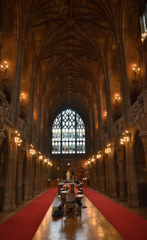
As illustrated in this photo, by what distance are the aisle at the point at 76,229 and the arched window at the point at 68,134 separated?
33.0 meters

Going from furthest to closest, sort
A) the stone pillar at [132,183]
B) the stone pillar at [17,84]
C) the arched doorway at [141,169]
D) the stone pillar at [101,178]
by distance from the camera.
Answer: the stone pillar at [101,178]
the stone pillar at [17,84]
the arched doorway at [141,169]
the stone pillar at [132,183]

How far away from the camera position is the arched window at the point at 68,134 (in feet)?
138

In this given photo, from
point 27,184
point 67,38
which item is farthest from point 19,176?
point 67,38

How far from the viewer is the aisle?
6340 millimetres

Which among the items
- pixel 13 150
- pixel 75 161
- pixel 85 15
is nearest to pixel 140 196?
pixel 13 150

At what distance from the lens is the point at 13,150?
12953 mm

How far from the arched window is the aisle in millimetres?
33011

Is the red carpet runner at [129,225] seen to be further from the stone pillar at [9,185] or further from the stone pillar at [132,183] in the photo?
the stone pillar at [9,185]

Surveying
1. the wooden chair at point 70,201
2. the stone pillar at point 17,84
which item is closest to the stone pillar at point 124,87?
the wooden chair at point 70,201

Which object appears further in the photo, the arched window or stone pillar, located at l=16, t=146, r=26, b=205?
the arched window

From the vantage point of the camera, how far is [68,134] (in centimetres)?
4284

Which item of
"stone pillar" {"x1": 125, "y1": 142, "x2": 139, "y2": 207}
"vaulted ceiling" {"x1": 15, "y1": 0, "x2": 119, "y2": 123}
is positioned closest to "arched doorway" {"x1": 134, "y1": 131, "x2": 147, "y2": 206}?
"stone pillar" {"x1": 125, "y1": 142, "x2": 139, "y2": 207}

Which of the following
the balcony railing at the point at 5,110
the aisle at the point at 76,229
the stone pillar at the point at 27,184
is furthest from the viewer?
the stone pillar at the point at 27,184

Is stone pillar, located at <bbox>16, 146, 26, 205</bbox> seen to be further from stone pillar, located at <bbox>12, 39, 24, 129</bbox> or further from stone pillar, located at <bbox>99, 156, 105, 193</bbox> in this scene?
stone pillar, located at <bbox>99, 156, 105, 193</bbox>
